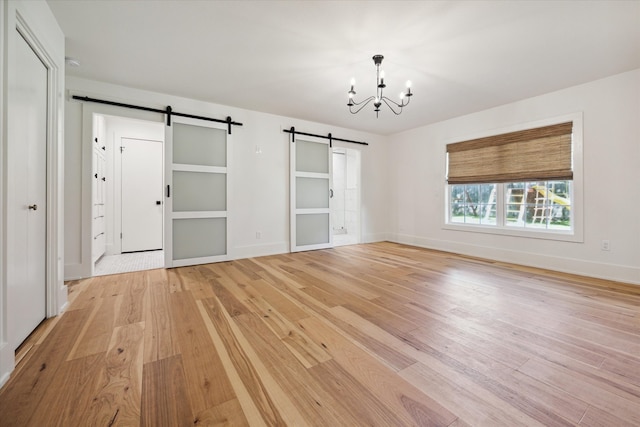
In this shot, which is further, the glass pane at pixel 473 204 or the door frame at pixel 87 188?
the glass pane at pixel 473 204

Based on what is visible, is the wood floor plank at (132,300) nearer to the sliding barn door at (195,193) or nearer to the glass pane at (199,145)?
the sliding barn door at (195,193)

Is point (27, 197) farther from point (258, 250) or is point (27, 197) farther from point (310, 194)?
point (310, 194)

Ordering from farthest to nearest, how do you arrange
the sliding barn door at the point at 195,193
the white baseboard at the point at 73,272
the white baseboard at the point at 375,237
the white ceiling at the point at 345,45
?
the white baseboard at the point at 375,237, the sliding barn door at the point at 195,193, the white baseboard at the point at 73,272, the white ceiling at the point at 345,45

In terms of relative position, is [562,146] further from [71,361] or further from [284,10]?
[71,361]

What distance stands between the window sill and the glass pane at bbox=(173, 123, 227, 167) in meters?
4.21

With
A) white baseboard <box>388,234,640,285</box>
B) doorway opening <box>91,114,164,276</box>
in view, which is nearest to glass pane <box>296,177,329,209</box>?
white baseboard <box>388,234,640,285</box>

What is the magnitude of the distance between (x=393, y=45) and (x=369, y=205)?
363 centimetres

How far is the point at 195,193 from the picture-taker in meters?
3.88

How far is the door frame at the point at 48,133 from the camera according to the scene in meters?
1.36

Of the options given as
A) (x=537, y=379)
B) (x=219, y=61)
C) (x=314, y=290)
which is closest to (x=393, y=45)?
(x=219, y=61)

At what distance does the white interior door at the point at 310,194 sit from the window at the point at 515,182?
233 centimetres

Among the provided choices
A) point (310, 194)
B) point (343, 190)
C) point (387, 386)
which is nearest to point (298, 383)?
point (387, 386)

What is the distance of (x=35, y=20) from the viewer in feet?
5.74

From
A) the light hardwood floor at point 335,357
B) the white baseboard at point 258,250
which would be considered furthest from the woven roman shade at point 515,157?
the white baseboard at point 258,250
